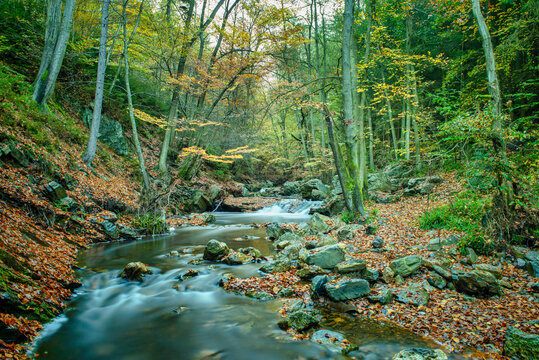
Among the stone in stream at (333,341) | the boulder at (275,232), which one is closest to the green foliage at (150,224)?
the boulder at (275,232)

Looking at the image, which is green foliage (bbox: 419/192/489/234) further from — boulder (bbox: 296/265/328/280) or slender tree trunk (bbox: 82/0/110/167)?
slender tree trunk (bbox: 82/0/110/167)

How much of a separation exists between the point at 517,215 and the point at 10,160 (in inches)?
457

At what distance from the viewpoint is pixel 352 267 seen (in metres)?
5.08

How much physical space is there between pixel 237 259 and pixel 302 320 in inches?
129

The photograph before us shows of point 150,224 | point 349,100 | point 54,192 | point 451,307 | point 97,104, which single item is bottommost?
point 451,307

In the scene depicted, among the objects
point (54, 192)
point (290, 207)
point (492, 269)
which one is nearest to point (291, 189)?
point (290, 207)

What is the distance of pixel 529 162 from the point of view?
Answer: 218 inches

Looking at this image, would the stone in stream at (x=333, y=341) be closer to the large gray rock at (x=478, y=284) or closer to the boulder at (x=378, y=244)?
the large gray rock at (x=478, y=284)

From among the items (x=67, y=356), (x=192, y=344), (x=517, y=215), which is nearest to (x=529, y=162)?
(x=517, y=215)

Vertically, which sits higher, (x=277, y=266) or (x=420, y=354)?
(x=420, y=354)

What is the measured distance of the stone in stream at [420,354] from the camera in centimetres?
294

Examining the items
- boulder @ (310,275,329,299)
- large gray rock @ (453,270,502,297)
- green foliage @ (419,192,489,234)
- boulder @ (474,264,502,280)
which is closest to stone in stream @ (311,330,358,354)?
boulder @ (310,275,329,299)

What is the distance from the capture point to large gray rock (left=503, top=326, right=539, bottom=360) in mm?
2776

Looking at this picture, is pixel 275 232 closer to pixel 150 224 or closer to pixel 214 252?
pixel 214 252
